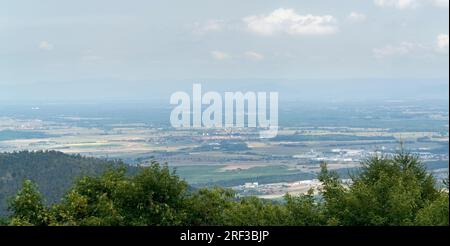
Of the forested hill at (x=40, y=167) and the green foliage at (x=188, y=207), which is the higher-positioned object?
the green foliage at (x=188, y=207)

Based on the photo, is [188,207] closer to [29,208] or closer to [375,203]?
[29,208]

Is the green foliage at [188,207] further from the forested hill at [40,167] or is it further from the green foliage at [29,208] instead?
the forested hill at [40,167]

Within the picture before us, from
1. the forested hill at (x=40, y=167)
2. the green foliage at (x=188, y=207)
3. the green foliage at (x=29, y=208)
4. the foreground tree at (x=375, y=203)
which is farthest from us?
the forested hill at (x=40, y=167)

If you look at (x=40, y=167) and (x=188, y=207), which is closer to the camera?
(x=188, y=207)

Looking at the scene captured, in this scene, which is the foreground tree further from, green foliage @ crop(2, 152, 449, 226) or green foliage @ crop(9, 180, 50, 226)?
green foliage @ crop(9, 180, 50, 226)

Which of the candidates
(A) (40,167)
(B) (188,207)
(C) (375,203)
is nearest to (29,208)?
(B) (188,207)

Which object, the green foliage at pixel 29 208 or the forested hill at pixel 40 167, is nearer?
the green foliage at pixel 29 208

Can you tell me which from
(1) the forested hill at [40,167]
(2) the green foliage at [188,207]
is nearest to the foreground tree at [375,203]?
(2) the green foliage at [188,207]

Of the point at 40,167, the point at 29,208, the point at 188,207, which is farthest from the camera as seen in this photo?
the point at 40,167

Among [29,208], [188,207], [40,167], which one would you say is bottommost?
[40,167]
